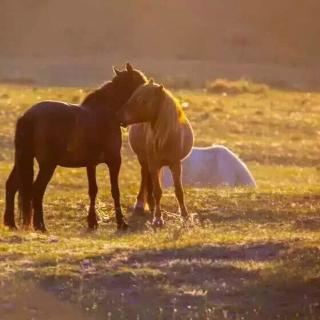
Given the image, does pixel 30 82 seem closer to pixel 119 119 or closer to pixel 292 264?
pixel 119 119

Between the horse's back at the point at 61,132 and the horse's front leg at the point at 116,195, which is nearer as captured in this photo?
the horse's back at the point at 61,132

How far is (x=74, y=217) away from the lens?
42.3ft

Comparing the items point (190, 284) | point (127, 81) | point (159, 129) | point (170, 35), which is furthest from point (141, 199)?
point (170, 35)

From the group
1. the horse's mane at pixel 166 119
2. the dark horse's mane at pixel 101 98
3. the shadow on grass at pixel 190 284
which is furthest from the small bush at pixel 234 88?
the shadow on grass at pixel 190 284

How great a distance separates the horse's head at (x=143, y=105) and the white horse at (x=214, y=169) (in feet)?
18.0

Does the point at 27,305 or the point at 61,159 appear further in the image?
the point at 61,159

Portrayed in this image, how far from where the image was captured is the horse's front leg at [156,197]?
12086mm

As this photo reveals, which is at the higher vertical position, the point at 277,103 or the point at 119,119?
the point at 119,119

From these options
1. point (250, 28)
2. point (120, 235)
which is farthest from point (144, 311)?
point (250, 28)

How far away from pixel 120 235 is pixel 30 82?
3411 cm

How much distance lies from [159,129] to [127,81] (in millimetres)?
870

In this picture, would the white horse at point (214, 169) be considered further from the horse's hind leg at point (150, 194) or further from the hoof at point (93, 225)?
the hoof at point (93, 225)

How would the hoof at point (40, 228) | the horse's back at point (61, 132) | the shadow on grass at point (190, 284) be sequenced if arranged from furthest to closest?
the horse's back at point (61, 132) < the hoof at point (40, 228) < the shadow on grass at point (190, 284)

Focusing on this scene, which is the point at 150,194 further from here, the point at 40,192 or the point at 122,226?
the point at 40,192
